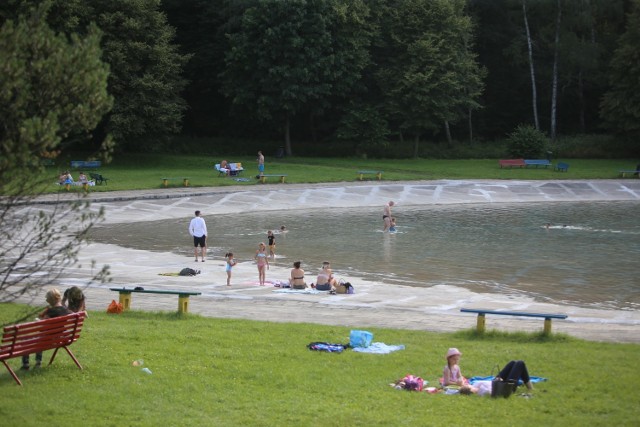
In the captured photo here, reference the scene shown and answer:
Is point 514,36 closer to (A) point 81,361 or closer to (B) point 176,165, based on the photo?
(B) point 176,165

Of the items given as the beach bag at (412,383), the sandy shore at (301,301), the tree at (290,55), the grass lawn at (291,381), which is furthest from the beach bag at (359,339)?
the tree at (290,55)

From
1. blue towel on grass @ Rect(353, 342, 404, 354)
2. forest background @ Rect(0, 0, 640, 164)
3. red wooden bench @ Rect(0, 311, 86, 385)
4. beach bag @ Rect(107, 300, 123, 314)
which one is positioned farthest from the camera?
forest background @ Rect(0, 0, 640, 164)

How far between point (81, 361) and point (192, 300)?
8033mm

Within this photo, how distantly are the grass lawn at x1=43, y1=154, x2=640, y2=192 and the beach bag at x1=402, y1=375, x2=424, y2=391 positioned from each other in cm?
3664

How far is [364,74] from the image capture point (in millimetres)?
73250

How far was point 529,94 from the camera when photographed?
266ft

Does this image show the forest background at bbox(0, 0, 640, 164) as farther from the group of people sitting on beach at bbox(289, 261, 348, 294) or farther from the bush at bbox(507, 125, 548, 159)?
the group of people sitting on beach at bbox(289, 261, 348, 294)

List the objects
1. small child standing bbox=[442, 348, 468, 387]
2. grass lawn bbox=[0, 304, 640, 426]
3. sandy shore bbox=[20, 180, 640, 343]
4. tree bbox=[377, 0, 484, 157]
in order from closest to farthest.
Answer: grass lawn bbox=[0, 304, 640, 426] < small child standing bbox=[442, 348, 468, 387] < sandy shore bbox=[20, 180, 640, 343] < tree bbox=[377, 0, 484, 157]

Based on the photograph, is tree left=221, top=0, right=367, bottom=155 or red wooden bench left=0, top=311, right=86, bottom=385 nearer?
red wooden bench left=0, top=311, right=86, bottom=385

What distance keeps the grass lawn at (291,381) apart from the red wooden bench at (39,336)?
0.47 metres

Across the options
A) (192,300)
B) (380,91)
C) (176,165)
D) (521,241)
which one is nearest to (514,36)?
(380,91)

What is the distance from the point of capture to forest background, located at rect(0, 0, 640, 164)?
6175cm

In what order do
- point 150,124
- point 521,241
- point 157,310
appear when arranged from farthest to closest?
point 150,124, point 521,241, point 157,310

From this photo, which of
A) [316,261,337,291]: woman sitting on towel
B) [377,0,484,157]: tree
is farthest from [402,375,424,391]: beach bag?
[377,0,484,157]: tree
